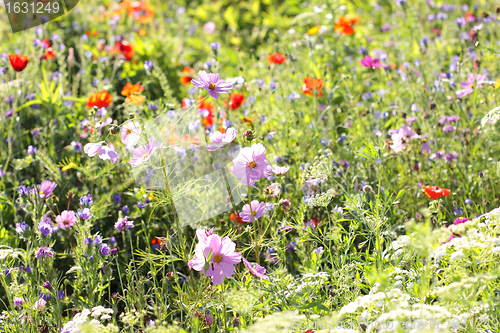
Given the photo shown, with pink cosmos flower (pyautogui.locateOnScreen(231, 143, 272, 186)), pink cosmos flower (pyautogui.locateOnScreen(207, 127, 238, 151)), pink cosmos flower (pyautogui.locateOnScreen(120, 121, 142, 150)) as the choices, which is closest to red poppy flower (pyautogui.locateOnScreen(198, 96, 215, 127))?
pink cosmos flower (pyautogui.locateOnScreen(120, 121, 142, 150))

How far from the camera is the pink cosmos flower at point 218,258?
156 centimetres

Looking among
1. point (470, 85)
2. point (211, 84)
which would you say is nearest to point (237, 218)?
point (211, 84)

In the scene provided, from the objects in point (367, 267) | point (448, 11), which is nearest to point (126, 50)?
point (367, 267)

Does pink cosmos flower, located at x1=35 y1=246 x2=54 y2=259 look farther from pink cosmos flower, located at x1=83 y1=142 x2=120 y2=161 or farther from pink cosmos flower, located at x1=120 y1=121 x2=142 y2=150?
pink cosmos flower, located at x1=120 y1=121 x2=142 y2=150

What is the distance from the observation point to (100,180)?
2.47m

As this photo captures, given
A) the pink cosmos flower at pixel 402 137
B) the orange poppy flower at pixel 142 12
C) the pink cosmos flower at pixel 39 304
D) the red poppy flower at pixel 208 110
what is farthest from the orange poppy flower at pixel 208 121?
the orange poppy flower at pixel 142 12

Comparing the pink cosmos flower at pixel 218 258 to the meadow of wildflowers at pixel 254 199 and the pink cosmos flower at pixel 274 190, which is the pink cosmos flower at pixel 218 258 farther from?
the pink cosmos flower at pixel 274 190

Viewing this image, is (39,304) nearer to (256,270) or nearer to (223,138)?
(256,270)

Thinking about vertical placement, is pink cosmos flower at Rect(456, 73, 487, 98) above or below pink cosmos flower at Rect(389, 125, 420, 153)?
above

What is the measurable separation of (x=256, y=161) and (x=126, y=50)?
2.13 metres

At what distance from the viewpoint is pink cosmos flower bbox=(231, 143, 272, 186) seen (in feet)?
5.43

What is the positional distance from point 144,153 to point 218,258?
513 mm

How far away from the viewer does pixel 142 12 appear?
486 cm

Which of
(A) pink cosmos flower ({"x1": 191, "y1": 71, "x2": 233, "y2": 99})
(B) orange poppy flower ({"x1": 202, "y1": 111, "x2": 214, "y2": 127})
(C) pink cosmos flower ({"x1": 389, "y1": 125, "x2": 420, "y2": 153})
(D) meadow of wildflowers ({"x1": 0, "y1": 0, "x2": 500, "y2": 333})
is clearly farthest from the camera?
(B) orange poppy flower ({"x1": 202, "y1": 111, "x2": 214, "y2": 127})
